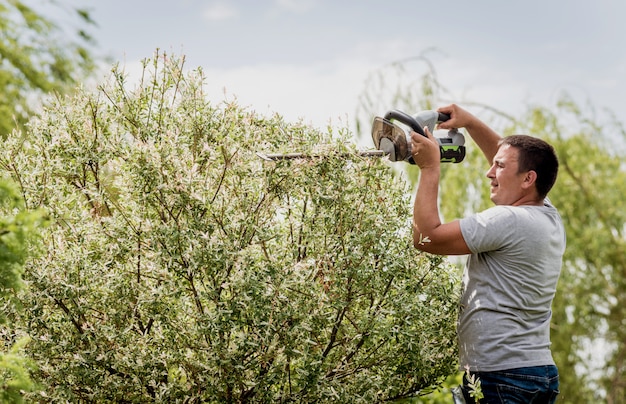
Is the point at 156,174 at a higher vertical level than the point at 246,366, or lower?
higher

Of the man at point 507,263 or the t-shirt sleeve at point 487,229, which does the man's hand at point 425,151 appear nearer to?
the man at point 507,263

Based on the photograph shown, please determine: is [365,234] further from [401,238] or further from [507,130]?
[507,130]

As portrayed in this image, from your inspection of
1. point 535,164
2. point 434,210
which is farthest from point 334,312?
point 535,164

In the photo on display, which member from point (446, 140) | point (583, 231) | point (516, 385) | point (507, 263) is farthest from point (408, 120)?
point (583, 231)

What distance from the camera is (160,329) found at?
343 cm

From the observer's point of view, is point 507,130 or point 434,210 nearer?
point 434,210

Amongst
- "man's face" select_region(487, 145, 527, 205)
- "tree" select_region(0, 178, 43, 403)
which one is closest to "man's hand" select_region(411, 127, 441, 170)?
"man's face" select_region(487, 145, 527, 205)

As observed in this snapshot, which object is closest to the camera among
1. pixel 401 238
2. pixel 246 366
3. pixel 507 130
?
pixel 246 366

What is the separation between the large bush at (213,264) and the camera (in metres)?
3.38

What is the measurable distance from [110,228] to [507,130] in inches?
290

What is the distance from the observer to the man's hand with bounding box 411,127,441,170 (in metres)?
3.49

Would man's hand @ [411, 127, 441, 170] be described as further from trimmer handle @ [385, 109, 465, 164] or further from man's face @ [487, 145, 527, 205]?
man's face @ [487, 145, 527, 205]

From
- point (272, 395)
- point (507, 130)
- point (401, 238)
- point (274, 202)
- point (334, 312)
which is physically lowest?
point (272, 395)

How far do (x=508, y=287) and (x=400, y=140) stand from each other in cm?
85
